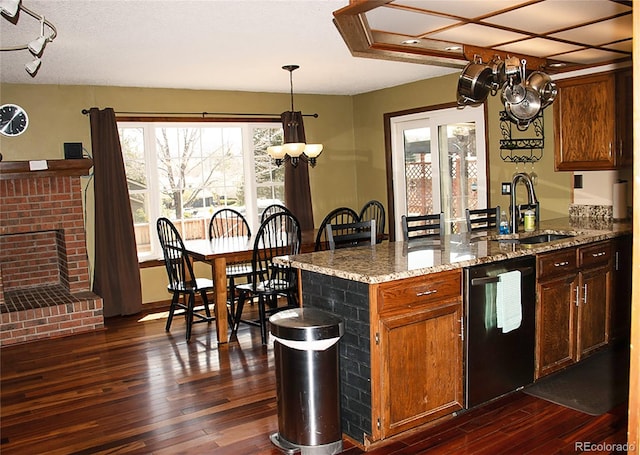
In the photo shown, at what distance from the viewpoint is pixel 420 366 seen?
2.94m

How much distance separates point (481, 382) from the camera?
3.18 m

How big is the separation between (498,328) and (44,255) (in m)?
4.69

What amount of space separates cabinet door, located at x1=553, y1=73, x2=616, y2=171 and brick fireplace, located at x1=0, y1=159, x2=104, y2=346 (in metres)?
4.32

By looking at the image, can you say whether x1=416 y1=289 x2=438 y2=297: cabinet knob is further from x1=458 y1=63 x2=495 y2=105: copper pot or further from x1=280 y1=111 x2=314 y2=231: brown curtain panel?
x1=280 y1=111 x2=314 y2=231: brown curtain panel

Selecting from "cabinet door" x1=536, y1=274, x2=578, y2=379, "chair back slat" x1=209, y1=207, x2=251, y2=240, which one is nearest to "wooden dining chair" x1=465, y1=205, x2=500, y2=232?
"cabinet door" x1=536, y1=274, x2=578, y2=379

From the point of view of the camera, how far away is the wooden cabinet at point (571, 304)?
3.51m

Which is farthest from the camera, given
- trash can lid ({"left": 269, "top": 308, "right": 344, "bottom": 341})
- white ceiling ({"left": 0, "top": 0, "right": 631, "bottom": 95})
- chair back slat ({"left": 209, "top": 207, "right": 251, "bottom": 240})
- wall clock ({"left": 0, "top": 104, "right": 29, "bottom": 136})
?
chair back slat ({"left": 209, "top": 207, "right": 251, "bottom": 240})

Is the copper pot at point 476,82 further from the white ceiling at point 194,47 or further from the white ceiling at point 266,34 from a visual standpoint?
the white ceiling at point 194,47

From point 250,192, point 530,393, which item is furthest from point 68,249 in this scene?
point 530,393

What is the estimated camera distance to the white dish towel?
3199 mm

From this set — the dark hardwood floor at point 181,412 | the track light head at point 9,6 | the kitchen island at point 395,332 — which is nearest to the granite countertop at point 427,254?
the kitchen island at point 395,332

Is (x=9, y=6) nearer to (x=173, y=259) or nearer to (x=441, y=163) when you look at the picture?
(x=173, y=259)

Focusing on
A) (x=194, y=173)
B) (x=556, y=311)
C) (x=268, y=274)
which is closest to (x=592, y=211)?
(x=556, y=311)

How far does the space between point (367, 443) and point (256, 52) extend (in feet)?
10.0
